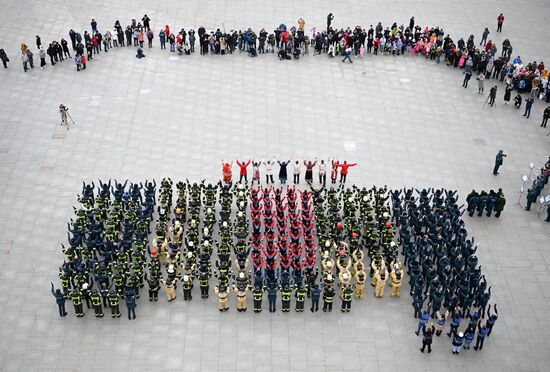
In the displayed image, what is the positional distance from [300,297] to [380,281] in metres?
3.76

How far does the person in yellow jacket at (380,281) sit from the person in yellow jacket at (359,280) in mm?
592

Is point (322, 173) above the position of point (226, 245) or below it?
above

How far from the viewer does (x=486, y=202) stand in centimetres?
3841

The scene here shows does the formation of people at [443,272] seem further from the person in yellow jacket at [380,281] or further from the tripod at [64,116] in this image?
the tripod at [64,116]

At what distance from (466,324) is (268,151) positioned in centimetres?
1626

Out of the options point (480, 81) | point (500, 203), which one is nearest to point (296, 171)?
point (500, 203)

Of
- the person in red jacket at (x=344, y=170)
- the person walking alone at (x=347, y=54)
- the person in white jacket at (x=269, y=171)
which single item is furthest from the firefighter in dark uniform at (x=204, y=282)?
the person walking alone at (x=347, y=54)

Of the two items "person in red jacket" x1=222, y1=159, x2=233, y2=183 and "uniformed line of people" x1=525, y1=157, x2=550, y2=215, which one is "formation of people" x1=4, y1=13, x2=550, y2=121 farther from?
"person in red jacket" x1=222, y1=159, x2=233, y2=183

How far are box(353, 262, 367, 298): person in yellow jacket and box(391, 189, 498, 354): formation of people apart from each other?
230 cm

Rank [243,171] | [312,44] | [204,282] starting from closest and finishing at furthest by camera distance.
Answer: [204,282] < [243,171] < [312,44]

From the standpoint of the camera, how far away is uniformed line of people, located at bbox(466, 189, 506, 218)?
3825 cm

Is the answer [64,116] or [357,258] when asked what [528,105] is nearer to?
[357,258]

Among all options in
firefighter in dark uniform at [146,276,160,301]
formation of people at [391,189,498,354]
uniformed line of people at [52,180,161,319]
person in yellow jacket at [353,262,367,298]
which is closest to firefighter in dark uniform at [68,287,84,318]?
uniformed line of people at [52,180,161,319]

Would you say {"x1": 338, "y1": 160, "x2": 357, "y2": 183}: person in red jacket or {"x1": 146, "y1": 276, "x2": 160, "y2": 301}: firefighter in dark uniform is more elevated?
{"x1": 338, "y1": 160, "x2": 357, "y2": 183}: person in red jacket
